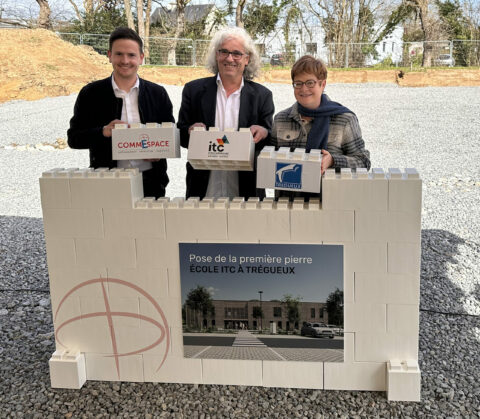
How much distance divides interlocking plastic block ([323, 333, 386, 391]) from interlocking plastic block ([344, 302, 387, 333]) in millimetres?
140

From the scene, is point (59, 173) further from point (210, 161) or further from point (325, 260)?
point (325, 260)

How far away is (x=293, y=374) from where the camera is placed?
3.24 m

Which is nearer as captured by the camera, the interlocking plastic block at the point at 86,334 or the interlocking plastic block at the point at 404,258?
the interlocking plastic block at the point at 404,258

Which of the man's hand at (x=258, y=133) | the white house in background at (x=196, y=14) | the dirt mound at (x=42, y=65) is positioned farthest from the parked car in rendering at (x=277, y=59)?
the man's hand at (x=258, y=133)

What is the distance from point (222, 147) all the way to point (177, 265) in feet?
2.49

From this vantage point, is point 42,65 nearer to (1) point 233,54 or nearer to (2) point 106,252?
(1) point 233,54

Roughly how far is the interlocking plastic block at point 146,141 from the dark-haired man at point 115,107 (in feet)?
1.03

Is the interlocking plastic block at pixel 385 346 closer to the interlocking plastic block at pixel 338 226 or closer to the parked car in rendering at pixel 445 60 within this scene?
the interlocking plastic block at pixel 338 226

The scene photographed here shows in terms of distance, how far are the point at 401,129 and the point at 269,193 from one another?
8.18 m

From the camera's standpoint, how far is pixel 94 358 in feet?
11.1

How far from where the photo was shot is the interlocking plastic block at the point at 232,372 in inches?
129

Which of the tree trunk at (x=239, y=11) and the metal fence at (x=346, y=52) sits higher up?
the tree trunk at (x=239, y=11)

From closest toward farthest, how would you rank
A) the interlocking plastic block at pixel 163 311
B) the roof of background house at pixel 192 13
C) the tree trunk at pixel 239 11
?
1. the interlocking plastic block at pixel 163 311
2. the tree trunk at pixel 239 11
3. the roof of background house at pixel 192 13

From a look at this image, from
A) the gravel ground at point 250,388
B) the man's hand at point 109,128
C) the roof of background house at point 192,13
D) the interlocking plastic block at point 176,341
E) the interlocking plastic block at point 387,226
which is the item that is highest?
the roof of background house at point 192,13
